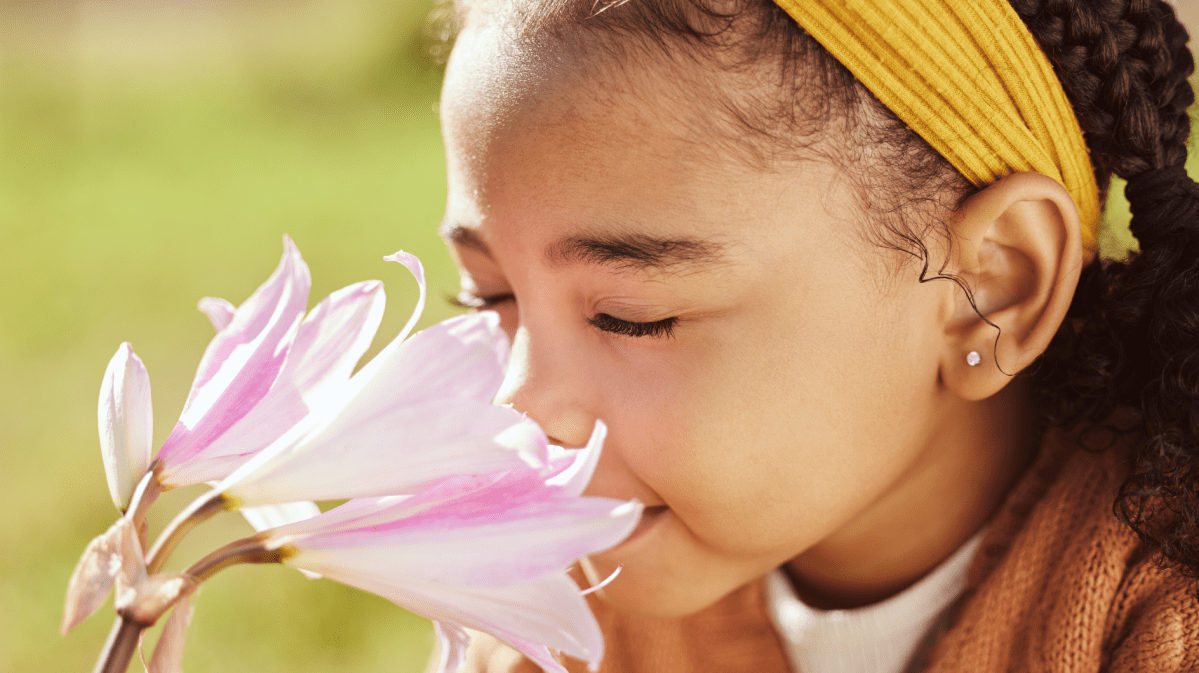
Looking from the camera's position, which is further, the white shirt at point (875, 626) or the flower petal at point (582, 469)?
the white shirt at point (875, 626)

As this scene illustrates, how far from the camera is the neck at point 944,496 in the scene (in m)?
1.04

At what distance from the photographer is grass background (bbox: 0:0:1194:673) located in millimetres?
1578

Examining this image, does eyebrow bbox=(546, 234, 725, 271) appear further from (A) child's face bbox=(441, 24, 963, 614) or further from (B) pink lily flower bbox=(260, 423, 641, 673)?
(B) pink lily flower bbox=(260, 423, 641, 673)

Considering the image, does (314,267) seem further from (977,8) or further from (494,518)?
(494,518)

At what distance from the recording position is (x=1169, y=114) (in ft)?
2.98

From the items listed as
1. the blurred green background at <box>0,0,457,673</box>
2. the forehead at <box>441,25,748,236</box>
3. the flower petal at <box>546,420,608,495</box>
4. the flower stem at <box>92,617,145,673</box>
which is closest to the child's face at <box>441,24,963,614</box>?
the forehead at <box>441,25,748,236</box>

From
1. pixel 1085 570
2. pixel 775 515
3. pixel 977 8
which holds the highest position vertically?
pixel 977 8

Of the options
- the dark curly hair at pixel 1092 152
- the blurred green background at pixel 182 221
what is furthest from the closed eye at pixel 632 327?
A: the blurred green background at pixel 182 221

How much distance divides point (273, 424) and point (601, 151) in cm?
37

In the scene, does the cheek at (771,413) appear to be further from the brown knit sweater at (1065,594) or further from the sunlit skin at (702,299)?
the brown knit sweater at (1065,594)

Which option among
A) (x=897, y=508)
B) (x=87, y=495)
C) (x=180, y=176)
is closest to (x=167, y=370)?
(x=87, y=495)

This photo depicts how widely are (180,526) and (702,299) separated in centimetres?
45

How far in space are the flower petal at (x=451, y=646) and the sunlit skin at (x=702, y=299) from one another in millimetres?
284

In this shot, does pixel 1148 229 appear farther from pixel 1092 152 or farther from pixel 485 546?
pixel 485 546
